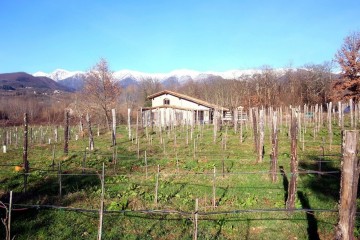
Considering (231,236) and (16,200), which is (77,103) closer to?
(16,200)

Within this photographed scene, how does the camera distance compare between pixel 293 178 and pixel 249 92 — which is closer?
pixel 293 178

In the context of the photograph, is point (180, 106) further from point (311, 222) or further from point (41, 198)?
point (311, 222)

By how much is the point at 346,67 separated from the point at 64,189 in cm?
4767

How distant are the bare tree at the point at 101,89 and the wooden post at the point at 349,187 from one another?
1512 inches

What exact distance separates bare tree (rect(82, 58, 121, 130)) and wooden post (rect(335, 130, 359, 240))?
126 ft

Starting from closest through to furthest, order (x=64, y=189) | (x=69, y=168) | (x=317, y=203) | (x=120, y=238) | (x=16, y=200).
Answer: (x=120, y=238) → (x=317, y=203) → (x=16, y=200) → (x=64, y=189) → (x=69, y=168)

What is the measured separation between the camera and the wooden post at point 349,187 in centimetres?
454

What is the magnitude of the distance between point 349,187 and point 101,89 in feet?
137

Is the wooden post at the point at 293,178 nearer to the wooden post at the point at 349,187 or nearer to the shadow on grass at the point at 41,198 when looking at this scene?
the wooden post at the point at 349,187

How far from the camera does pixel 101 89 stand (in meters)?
43.4

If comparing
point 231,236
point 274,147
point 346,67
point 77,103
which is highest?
point 346,67

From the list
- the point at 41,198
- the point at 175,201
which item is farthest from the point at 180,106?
the point at 175,201

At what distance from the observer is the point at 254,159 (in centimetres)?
1617

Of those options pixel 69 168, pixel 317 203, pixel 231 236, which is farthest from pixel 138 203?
pixel 69 168
